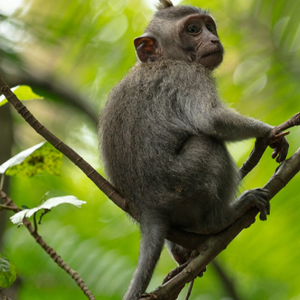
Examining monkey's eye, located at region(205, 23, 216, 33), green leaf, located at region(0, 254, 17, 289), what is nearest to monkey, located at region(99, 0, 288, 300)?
monkey's eye, located at region(205, 23, 216, 33)

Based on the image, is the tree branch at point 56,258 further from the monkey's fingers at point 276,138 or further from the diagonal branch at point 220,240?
the monkey's fingers at point 276,138

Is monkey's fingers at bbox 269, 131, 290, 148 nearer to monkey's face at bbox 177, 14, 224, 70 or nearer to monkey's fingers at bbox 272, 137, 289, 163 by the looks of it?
monkey's fingers at bbox 272, 137, 289, 163

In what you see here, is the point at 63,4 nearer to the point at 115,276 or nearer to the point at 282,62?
the point at 282,62

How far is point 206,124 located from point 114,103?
2.60ft

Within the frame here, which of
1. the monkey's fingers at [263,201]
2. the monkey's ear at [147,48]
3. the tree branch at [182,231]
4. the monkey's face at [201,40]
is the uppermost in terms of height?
the monkey's ear at [147,48]

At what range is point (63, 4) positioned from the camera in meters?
6.93

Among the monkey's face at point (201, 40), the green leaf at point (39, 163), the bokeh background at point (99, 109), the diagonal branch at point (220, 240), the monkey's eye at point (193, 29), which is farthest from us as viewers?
the bokeh background at point (99, 109)

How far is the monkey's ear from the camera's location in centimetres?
437

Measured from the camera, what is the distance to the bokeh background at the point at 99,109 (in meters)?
5.92

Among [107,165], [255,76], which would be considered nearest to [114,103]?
[107,165]

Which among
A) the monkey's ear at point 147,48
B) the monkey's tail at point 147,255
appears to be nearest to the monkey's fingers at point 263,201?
the monkey's tail at point 147,255

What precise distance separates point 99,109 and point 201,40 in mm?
2842

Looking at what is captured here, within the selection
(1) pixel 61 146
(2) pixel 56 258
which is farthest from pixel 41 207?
(2) pixel 56 258

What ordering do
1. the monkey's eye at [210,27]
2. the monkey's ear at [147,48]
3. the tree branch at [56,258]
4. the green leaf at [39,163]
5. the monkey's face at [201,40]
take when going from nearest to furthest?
the tree branch at [56,258], the green leaf at [39,163], the monkey's face at [201,40], the monkey's ear at [147,48], the monkey's eye at [210,27]
